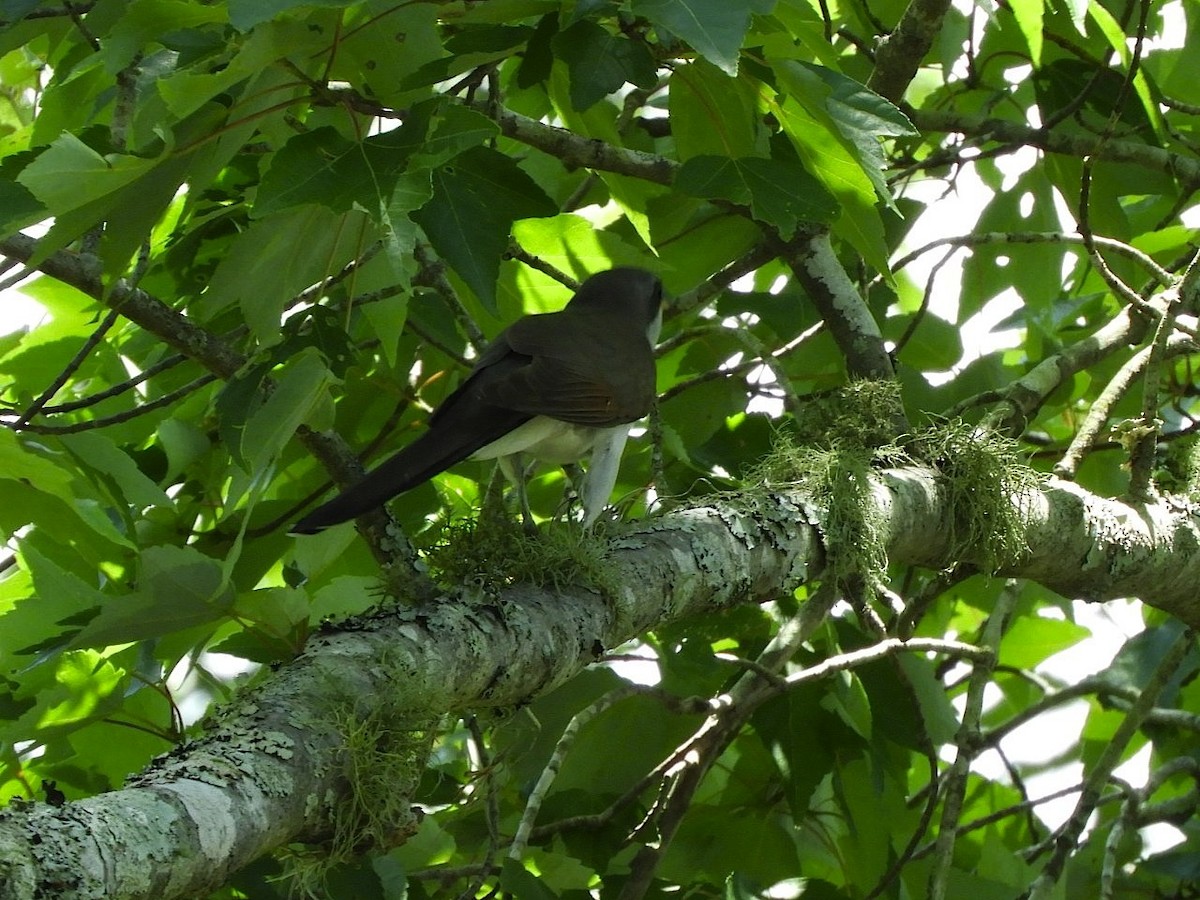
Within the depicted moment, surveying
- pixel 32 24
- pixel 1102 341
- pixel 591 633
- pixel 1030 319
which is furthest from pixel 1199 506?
pixel 32 24

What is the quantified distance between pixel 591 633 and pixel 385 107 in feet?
3.25

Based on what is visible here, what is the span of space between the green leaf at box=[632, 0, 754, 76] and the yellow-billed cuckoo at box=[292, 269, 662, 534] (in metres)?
1.19

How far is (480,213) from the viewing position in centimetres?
214

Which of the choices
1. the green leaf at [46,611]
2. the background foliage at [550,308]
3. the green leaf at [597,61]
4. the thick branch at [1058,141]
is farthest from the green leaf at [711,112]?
the green leaf at [46,611]

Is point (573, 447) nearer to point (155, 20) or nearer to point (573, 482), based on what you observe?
point (573, 482)

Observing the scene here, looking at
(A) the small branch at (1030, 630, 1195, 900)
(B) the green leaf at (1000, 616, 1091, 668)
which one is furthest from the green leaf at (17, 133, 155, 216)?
(B) the green leaf at (1000, 616, 1091, 668)

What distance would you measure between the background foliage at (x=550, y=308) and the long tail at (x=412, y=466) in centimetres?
13

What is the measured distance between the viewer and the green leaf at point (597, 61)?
1977 millimetres

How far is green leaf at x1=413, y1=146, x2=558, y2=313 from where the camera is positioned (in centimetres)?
212

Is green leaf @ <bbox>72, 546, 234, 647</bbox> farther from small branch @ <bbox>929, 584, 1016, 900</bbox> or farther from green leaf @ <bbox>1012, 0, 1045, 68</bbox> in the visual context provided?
green leaf @ <bbox>1012, 0, 1045, 68</bbox>

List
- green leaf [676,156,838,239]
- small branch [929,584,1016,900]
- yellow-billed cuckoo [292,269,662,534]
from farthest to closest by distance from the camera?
yellow-billed cuckoo [292,269,662,534] < small branch [929,584,1016,900] < green leaf [676,156,838,239]

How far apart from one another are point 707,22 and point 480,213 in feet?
2.09

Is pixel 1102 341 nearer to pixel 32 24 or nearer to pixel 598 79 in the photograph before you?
pixel 598 79

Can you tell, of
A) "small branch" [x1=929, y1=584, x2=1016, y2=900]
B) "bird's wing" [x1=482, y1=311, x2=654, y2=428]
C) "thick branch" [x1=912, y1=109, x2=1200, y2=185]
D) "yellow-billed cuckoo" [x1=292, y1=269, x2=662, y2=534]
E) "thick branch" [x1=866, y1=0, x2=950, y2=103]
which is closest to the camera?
"small branch" [x1=929, y1=584, x2=1016, y2=900]
